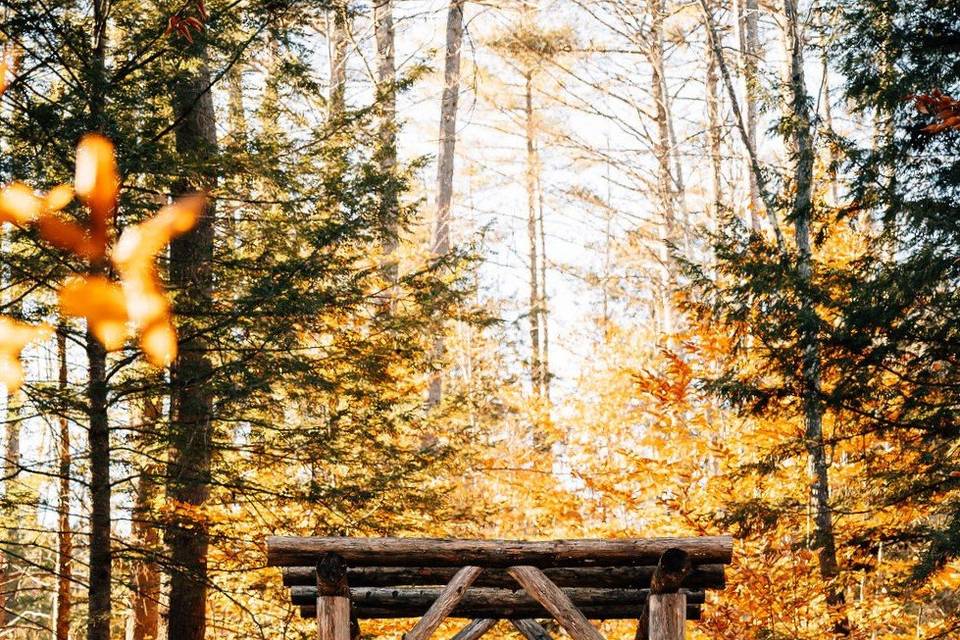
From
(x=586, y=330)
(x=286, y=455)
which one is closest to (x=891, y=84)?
(x=286, y=455)

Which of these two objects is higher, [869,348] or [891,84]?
[891,84]

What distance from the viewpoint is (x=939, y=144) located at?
27.1 feet

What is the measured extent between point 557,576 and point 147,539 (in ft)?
25.2

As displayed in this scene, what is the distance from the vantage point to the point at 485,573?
5.29m

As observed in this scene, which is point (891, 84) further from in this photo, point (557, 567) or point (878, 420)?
point (557, 567)

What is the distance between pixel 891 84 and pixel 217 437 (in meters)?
7.34

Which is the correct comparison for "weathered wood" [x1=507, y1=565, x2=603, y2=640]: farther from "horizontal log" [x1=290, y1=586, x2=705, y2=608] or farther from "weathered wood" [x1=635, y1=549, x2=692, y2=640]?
"weathered wood" [x1=635, y1=549, x2=692, y2=640]

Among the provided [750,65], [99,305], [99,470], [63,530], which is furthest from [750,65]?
[63,530]

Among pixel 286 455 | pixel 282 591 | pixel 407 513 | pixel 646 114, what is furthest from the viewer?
pixel 646 114

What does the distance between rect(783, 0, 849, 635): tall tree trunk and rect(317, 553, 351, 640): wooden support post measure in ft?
16.4

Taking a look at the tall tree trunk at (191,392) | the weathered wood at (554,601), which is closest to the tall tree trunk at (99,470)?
the tall tree trunk at (191,392)

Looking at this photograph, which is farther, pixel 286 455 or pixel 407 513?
pixel 407 513

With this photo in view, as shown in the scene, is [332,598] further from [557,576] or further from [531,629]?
[531,629]

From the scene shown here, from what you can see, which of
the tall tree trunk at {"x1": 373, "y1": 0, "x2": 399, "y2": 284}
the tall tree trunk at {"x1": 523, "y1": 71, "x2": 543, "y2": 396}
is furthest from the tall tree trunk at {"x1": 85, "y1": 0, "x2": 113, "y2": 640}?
the tall tree trunk at {"x1": 523, "y1": 71, "x2": 543, "y2": 396}
